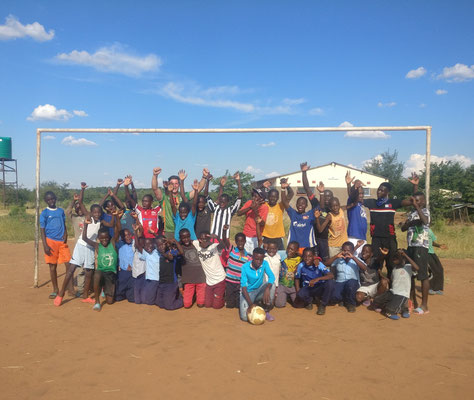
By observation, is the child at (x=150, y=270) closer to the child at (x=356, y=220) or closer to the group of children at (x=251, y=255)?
the group of children at (x=251, y=255)

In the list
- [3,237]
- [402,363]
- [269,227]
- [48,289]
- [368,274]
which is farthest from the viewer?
[3,237]

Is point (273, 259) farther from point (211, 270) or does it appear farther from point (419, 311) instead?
point (419, 311)

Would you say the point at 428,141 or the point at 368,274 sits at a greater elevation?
the point at 428,141

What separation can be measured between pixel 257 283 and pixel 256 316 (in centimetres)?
58

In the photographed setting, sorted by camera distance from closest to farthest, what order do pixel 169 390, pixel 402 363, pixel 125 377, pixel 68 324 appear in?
pixel 169 390, pixel 125 377, pixel 402 363, pixel 68 324

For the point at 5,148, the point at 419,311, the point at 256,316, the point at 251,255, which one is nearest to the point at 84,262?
the point at 251,255

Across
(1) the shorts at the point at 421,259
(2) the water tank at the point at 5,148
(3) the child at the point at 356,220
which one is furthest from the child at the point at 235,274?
(2) the water tank at the point at 5,148

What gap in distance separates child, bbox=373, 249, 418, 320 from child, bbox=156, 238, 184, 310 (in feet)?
10.3

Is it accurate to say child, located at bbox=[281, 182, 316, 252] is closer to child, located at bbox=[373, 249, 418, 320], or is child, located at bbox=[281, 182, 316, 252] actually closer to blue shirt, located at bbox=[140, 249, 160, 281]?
child, located at bbox=[373, 249, 418, 320]

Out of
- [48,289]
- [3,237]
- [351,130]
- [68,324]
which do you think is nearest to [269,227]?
[351,130]

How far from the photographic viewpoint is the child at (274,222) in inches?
243

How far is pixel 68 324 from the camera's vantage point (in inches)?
196

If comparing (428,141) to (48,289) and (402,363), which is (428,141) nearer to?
(402,363)

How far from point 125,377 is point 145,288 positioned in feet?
7.94
